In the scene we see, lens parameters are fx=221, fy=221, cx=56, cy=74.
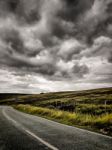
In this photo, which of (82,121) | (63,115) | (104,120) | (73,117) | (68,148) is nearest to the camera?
(68,148)

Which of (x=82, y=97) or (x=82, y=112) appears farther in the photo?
(x=82, y=97)

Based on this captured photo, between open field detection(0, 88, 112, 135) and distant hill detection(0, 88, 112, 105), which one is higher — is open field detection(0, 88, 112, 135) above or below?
below

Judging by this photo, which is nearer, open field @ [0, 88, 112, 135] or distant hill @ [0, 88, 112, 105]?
open field @ [0, 88, 112, 135]

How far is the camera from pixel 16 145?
25.7 feet

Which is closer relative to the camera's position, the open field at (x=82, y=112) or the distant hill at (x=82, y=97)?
the open field at (x=82, y=112)

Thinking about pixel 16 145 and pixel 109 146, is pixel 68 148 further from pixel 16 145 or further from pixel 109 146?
pixel 16 145

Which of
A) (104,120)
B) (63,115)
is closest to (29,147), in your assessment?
(104,120)

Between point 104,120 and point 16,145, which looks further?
point 104,120

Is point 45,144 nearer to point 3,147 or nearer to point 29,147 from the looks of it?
point 29,147

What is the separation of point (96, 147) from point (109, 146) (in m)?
0.49

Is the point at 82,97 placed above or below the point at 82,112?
above

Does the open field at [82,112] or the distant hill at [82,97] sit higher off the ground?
the distant hill at [82,97]

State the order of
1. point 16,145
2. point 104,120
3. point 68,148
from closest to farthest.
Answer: point 68,148
point 16,145
point 104,120

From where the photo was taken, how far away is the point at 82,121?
1631 centimetres
